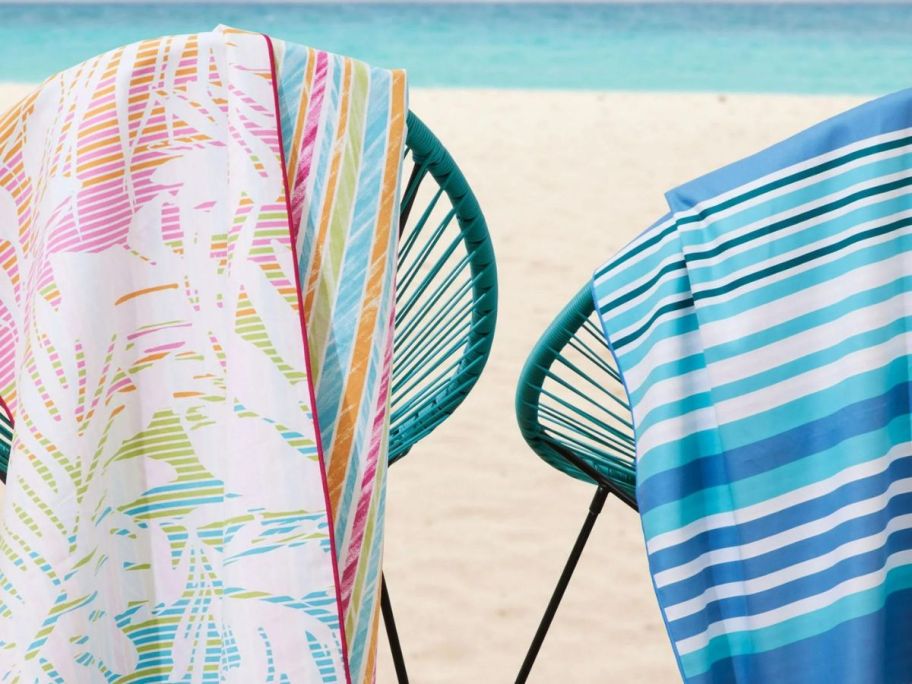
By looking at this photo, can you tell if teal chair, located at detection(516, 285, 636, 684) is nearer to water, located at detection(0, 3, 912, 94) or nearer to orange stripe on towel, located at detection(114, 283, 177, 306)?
orange stripe on towel, located at detection(114, 283, 177, 306)

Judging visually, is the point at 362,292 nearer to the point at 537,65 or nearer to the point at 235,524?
the point at 235,524

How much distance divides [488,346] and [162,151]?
458mm

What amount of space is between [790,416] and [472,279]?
46cm

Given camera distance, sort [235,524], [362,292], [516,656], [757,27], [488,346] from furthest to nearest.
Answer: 1. [757,27]
2. [516,656]
3. [488,346]
4. [362,292]
5. [235,524]

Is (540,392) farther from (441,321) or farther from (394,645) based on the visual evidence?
(394,645)

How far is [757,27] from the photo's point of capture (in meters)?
14.6

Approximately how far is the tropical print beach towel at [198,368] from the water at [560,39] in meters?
8.12

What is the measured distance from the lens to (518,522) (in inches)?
79.7

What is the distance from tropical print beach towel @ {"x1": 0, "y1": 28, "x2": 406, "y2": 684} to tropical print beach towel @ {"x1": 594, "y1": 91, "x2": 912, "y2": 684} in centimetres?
25

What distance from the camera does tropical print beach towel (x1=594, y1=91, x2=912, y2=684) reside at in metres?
0.82

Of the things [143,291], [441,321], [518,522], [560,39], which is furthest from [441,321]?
[560,39]

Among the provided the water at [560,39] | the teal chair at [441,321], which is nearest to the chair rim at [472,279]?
the teal chair at [441,321]

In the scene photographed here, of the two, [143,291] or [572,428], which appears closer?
[143,291]

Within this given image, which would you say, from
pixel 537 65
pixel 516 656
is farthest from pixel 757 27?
pixel 516 656
